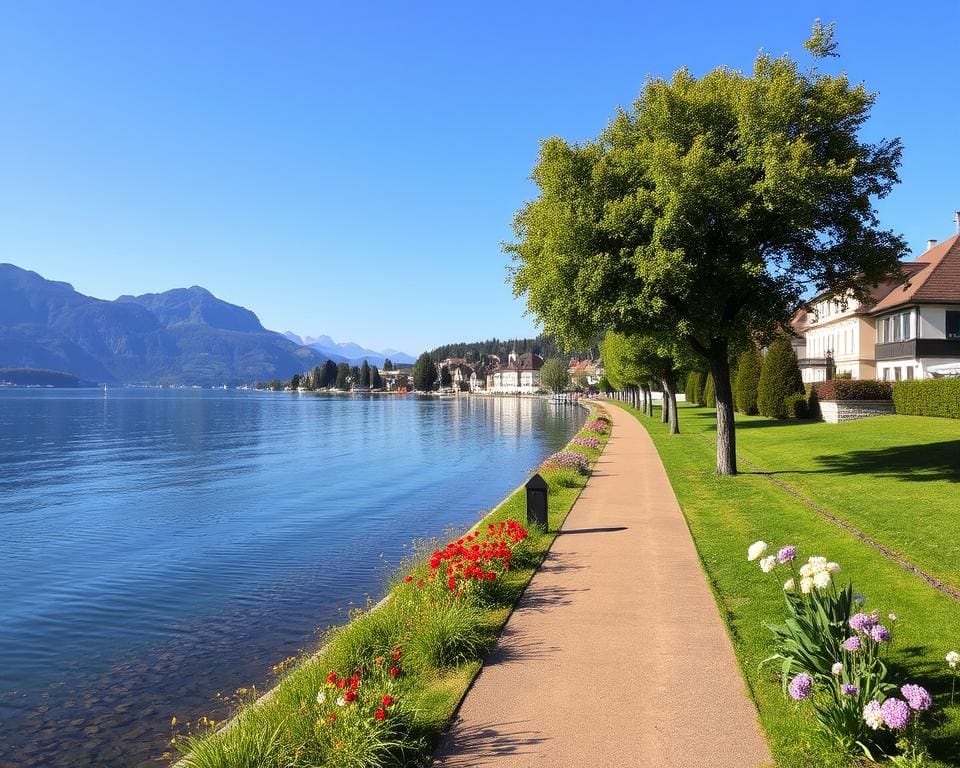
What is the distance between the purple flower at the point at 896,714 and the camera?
15.0ft

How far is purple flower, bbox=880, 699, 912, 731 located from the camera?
459cm

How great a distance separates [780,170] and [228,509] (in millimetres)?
20889

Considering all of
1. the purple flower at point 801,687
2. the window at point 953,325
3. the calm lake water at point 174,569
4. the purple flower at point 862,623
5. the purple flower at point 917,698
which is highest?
the window at point 953,325

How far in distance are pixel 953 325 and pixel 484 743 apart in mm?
41795

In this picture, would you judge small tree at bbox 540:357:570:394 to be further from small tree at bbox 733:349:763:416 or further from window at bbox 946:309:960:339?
window at bbox 946:309:960:339

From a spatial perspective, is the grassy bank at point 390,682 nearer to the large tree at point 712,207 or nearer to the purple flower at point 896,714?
the purple flower at point 896,714

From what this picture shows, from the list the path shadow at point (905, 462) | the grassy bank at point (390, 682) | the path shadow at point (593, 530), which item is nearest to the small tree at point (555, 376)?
the path shadow at point (905, 462)

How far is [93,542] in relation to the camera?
2038 centimetres

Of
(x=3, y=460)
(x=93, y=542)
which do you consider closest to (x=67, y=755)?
(x=93, y=542)

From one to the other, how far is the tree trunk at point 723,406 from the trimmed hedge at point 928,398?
13619 mm

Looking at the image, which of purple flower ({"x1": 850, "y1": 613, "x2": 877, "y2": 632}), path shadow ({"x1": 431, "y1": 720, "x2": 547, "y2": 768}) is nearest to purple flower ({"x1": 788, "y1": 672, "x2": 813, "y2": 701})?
purple flower ({"x1": 850, "y1": 613, "x2": 877, "y2": 632})

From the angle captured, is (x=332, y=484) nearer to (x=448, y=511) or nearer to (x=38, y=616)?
(x=448, y=511)

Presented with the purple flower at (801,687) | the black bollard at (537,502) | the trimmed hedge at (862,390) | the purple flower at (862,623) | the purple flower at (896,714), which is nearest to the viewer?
the purple flower at (896,714)

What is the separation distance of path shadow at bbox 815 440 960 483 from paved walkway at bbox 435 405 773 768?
1000 centimetres
